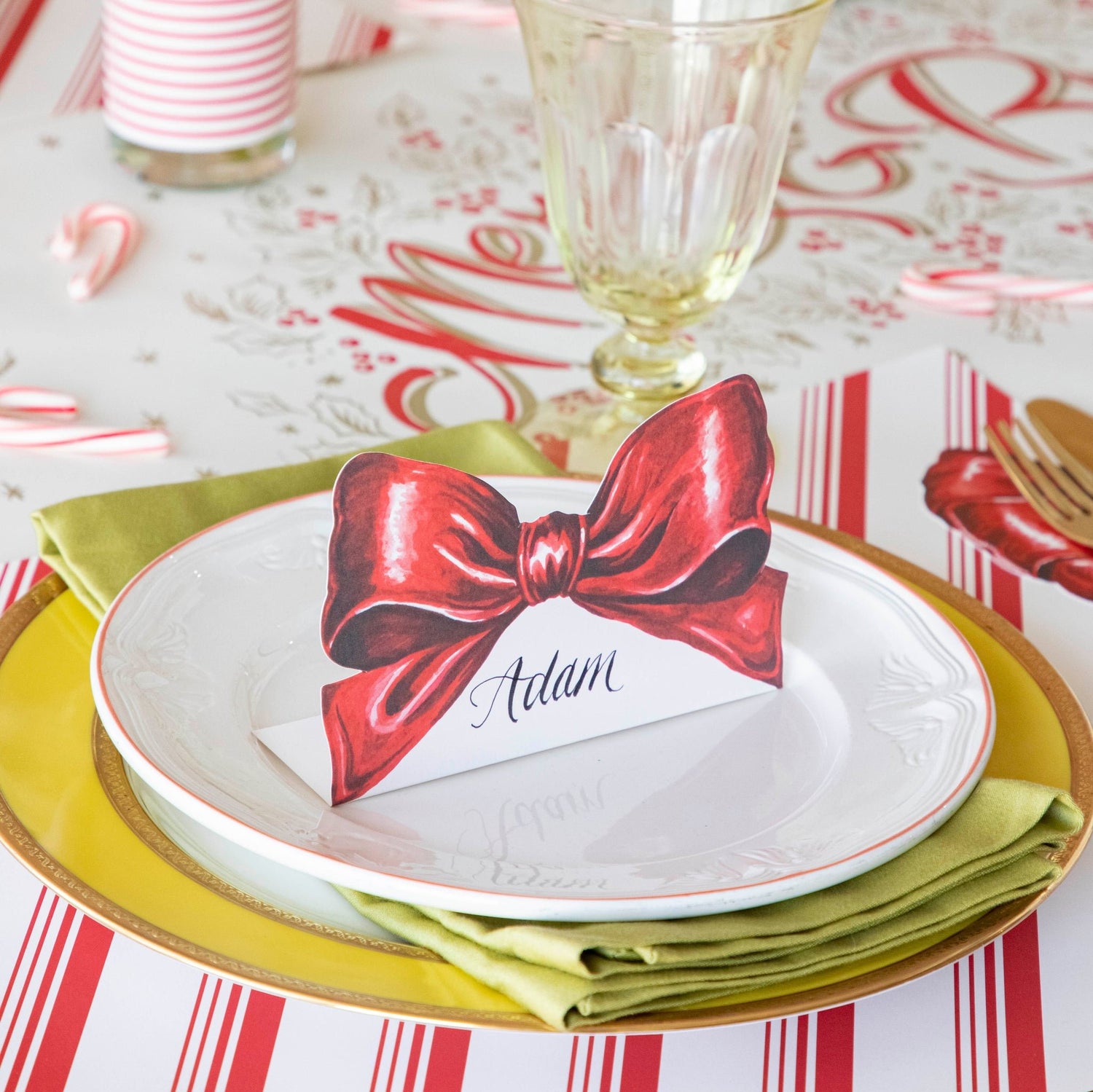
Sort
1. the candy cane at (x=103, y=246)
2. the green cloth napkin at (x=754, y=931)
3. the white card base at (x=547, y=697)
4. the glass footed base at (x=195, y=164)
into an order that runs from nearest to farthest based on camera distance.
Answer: the green cloth napkin at (x=754, y=931), the white card base at (x=547, y=697), the candy cane at (x=103, y=246), the glass footed base at (x=195, y=164)

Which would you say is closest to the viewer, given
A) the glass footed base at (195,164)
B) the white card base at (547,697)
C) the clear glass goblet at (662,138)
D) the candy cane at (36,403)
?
the white card base at (547,697)

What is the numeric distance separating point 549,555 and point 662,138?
340 mm

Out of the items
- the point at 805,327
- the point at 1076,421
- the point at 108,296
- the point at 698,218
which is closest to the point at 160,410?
the point at 108,296

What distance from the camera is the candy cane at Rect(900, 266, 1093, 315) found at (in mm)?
1050

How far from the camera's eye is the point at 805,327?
3.34ft

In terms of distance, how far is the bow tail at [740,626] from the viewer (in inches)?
21.7

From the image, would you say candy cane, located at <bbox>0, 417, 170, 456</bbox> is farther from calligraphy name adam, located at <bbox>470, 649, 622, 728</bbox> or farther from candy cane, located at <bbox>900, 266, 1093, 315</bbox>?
candy cane, located at <bbox>900, 266, 1093, 315</bbox>

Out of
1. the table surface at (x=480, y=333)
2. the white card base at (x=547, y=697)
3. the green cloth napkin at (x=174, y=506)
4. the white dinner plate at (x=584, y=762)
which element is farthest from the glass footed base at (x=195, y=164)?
the white card base at (x=547, y=697)

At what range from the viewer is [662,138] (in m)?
0.76

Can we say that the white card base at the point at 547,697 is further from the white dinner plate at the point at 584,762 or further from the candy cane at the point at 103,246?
the candy cane at the point at 103,246

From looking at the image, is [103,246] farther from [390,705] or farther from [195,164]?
[390,705]

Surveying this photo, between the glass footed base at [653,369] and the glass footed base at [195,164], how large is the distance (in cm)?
44

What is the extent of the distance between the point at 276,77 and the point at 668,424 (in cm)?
68

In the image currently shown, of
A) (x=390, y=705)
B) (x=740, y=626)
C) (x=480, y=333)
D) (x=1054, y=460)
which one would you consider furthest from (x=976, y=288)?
(x=390, y=705)
